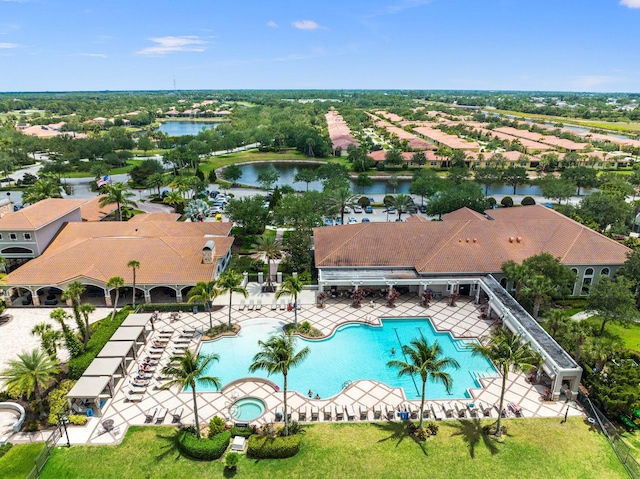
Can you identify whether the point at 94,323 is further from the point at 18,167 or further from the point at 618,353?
the point at 18,167

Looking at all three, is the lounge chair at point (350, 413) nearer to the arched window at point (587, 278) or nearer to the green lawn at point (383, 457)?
the green lawn at point (383, 457)

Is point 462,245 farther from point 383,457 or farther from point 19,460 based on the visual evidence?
point 19,460

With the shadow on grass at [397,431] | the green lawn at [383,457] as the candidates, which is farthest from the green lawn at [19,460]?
the shadow on grass at [397,431]

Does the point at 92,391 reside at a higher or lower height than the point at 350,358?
higher

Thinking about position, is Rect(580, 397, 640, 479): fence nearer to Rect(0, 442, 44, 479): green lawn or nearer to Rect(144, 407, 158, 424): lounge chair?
Rect(144, 407, 158, 424): lounge chair

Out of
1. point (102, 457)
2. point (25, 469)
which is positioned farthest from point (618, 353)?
point (25, 469)

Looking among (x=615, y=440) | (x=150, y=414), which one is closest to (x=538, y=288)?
(x=615, y=440)
